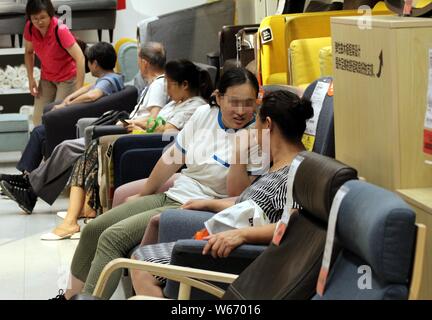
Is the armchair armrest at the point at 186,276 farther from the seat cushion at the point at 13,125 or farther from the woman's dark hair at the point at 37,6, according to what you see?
the seat cushion at the point at 13,125

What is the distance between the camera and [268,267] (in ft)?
9.12

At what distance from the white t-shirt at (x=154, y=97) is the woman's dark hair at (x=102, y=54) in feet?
3.03

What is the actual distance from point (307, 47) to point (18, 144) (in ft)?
14.6

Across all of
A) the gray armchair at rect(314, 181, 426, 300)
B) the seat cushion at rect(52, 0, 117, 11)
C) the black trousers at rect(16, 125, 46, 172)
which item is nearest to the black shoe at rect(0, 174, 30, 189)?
the black trousers at rect(16, 125, 46, 172)

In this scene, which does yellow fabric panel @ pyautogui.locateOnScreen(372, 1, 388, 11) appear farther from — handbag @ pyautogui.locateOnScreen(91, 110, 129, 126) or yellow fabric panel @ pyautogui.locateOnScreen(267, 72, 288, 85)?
handbag @ pyautogui.locateOnScreen(91, 110, 129, 126)

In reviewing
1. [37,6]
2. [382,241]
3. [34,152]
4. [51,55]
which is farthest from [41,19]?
[382,241]

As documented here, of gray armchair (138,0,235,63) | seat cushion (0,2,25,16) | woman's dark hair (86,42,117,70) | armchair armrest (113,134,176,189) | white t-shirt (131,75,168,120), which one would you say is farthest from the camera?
seat cushion (0,2,25,16)

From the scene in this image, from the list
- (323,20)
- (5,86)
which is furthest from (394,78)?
(5,86)

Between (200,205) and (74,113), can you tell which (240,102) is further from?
(74,113)

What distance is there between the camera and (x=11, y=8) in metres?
10.1

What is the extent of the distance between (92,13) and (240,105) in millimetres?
6670

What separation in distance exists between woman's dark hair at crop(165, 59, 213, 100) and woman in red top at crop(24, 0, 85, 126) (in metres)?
2.74

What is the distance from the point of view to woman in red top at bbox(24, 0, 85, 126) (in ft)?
25.2
